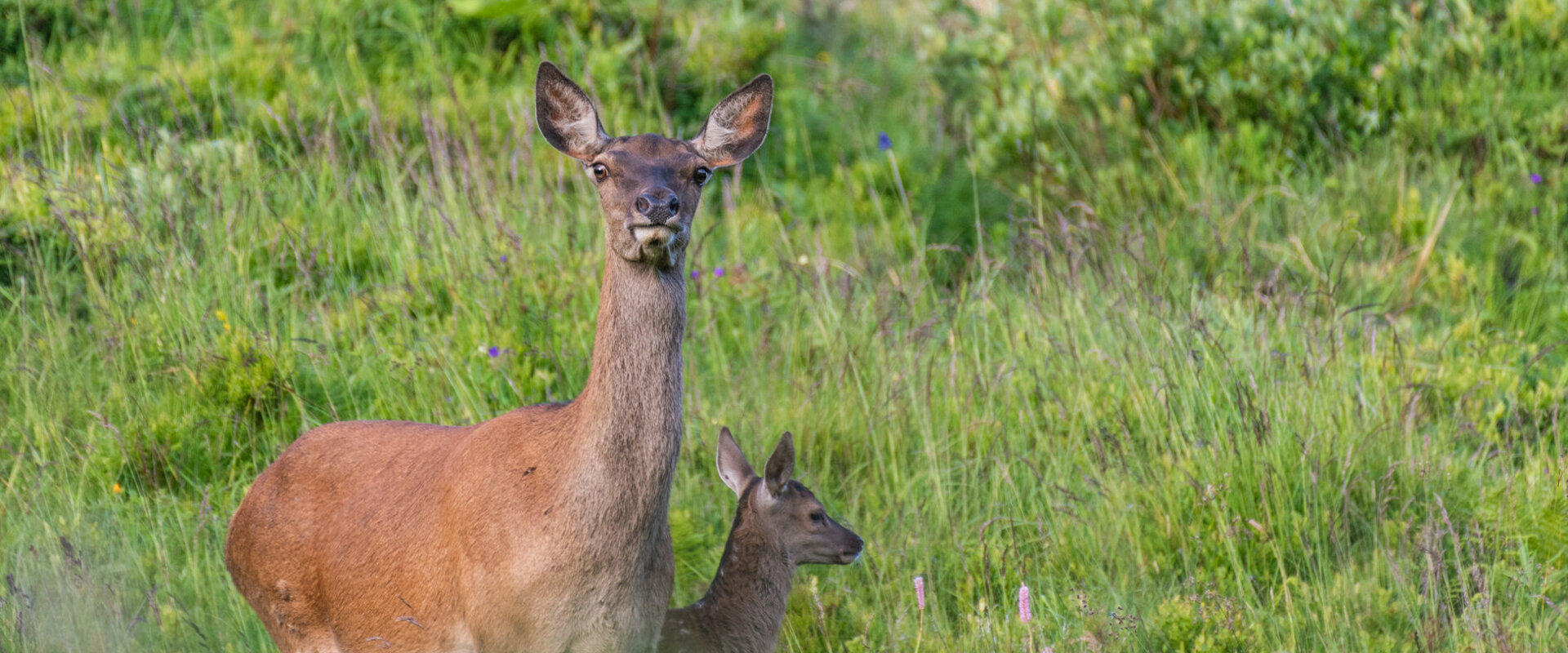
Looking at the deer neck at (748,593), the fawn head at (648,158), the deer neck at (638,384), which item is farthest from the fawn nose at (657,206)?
the deer neck at (748,593)

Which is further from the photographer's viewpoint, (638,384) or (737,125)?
(737,125)

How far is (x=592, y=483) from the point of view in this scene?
388 cm

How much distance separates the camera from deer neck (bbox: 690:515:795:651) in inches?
187

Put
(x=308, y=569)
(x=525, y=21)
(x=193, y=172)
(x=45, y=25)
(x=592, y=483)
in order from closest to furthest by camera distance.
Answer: (x=592, y=483), (x=308, y=569), (x=193, y=172), (x=45, y=25), (x=525, y=21)

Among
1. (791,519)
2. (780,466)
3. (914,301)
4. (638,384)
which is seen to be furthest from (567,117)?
(914,301)

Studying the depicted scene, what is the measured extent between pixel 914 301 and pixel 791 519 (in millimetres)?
1376

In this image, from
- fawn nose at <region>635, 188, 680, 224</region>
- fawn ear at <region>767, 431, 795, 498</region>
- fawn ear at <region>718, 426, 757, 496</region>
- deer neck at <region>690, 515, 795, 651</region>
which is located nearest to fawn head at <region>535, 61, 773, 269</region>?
fawn nose at <region>635, 188, 680, 224</region>

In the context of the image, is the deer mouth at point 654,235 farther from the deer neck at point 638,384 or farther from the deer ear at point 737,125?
the deer ear at point 737,125

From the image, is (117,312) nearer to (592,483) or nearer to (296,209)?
(296,209)

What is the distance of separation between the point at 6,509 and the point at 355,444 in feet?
5.11

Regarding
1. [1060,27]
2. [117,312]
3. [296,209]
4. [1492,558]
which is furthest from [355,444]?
[1060,27]

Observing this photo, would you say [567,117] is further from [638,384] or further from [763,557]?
[763,557]

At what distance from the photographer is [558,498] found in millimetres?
3926

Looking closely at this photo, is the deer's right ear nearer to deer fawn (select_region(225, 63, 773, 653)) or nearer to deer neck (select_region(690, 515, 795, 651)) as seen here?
deer fawn (select_region(225, 63, 773, 653))
